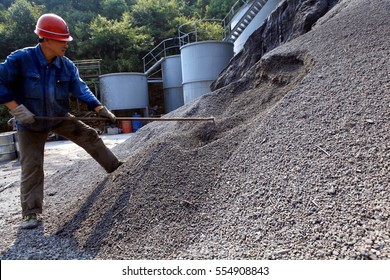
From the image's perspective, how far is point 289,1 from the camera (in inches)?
263

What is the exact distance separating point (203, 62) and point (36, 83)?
10084mm

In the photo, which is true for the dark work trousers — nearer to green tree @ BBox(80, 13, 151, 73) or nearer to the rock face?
the rock face

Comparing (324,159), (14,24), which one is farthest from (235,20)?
(14,24)

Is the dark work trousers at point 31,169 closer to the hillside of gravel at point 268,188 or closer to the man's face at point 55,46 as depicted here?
the hillside of gravel at point 268,188

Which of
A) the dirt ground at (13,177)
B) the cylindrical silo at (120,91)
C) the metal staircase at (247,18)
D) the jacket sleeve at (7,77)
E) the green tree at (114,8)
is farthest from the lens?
the green tree at (114,8)

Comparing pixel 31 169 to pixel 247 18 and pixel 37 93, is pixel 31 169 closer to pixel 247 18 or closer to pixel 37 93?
pixel 37 93

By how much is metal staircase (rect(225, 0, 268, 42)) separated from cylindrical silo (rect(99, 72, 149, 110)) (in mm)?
5561

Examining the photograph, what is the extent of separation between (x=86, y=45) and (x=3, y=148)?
13.4m

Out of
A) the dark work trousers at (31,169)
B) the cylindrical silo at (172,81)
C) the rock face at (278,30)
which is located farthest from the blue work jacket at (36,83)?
the cylindrical silo at (172,81)

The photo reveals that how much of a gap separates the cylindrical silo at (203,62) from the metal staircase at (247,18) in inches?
14.8

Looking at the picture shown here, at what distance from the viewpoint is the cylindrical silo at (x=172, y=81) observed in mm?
16406

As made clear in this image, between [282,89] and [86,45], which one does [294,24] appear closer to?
[282,89]

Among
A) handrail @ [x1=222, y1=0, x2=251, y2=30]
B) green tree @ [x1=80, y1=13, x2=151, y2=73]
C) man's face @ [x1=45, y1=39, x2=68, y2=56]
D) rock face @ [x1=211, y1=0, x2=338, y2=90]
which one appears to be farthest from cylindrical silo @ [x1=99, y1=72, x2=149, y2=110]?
man's face @ [x1=45, y1=39, x2=68, y2=56]

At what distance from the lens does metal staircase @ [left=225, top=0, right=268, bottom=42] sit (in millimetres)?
10766
